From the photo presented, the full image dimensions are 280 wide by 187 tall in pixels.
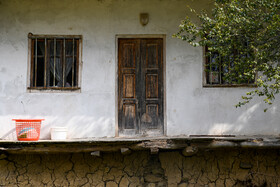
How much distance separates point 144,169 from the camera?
857 centimetres

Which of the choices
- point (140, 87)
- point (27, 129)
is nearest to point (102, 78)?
point (140, 87)

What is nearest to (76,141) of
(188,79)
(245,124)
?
(188,79)

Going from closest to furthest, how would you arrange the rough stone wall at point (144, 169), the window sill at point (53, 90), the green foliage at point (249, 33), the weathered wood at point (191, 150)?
the green foliage at point (249, 33) < the weathered wood at point (191, 150) < the rough stone wall at point (144, 169) < the window sill at point (53, 90)

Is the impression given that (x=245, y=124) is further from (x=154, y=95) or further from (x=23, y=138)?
(x=23, y=138)

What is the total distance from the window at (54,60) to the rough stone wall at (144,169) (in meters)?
1.64

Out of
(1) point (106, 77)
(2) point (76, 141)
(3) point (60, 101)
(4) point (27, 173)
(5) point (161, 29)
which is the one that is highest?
(5) point (161, 29)

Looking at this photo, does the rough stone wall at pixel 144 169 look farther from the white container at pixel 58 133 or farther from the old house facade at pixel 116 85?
the white container at pixel 58 133

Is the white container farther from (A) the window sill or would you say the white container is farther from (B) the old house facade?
(A) the window sill

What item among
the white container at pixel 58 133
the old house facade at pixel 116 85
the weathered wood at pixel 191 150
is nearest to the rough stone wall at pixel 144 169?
the old house facade at pixel 116 85

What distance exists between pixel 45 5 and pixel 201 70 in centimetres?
383

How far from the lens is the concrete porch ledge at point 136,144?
26.3ft

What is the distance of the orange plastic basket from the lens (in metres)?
8.20

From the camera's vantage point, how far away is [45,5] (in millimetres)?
9031

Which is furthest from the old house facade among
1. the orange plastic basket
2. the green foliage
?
the green foliage
